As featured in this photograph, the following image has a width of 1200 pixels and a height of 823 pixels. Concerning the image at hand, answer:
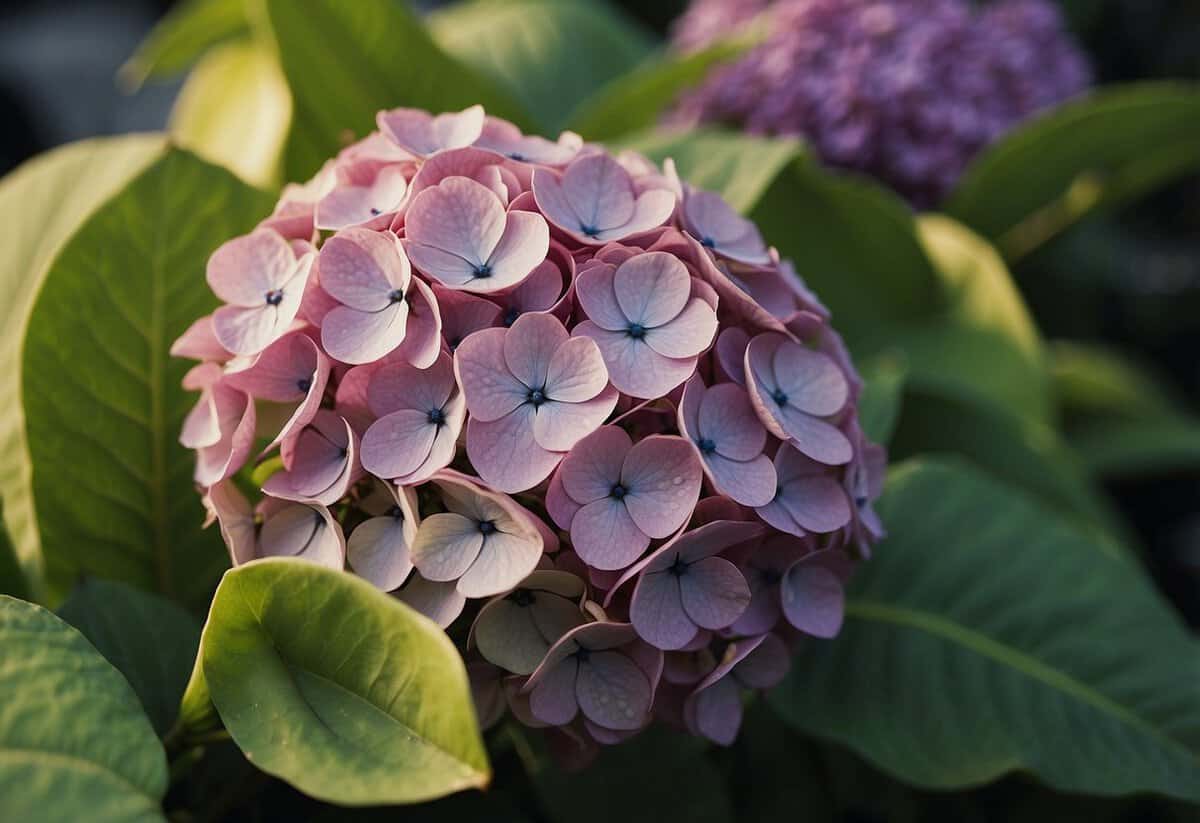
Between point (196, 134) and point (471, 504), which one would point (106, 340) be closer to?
point (471, 504)

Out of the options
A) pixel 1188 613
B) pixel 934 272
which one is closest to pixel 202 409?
pixel 934 272

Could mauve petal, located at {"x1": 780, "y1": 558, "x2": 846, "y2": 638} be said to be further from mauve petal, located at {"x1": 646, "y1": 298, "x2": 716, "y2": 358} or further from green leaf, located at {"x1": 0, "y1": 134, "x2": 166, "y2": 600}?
green leaf, located at {"x1": 0, "y1": 134, "x2": 166, "y2": 600}

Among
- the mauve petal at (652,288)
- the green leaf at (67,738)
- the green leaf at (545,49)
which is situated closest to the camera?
the green leaf at (67,738)

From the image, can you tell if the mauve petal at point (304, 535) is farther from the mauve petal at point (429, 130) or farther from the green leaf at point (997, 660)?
the green leaf at point (997, 660)

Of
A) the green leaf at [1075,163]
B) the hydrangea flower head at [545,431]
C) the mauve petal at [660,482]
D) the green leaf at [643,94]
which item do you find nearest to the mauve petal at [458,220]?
the hydrangea flower head at [545,431]

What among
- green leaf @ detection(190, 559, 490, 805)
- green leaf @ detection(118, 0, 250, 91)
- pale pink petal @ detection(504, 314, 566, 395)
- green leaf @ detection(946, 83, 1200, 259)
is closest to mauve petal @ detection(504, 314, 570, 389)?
pale pink petal @ detection(504, 314, 566, 395)
